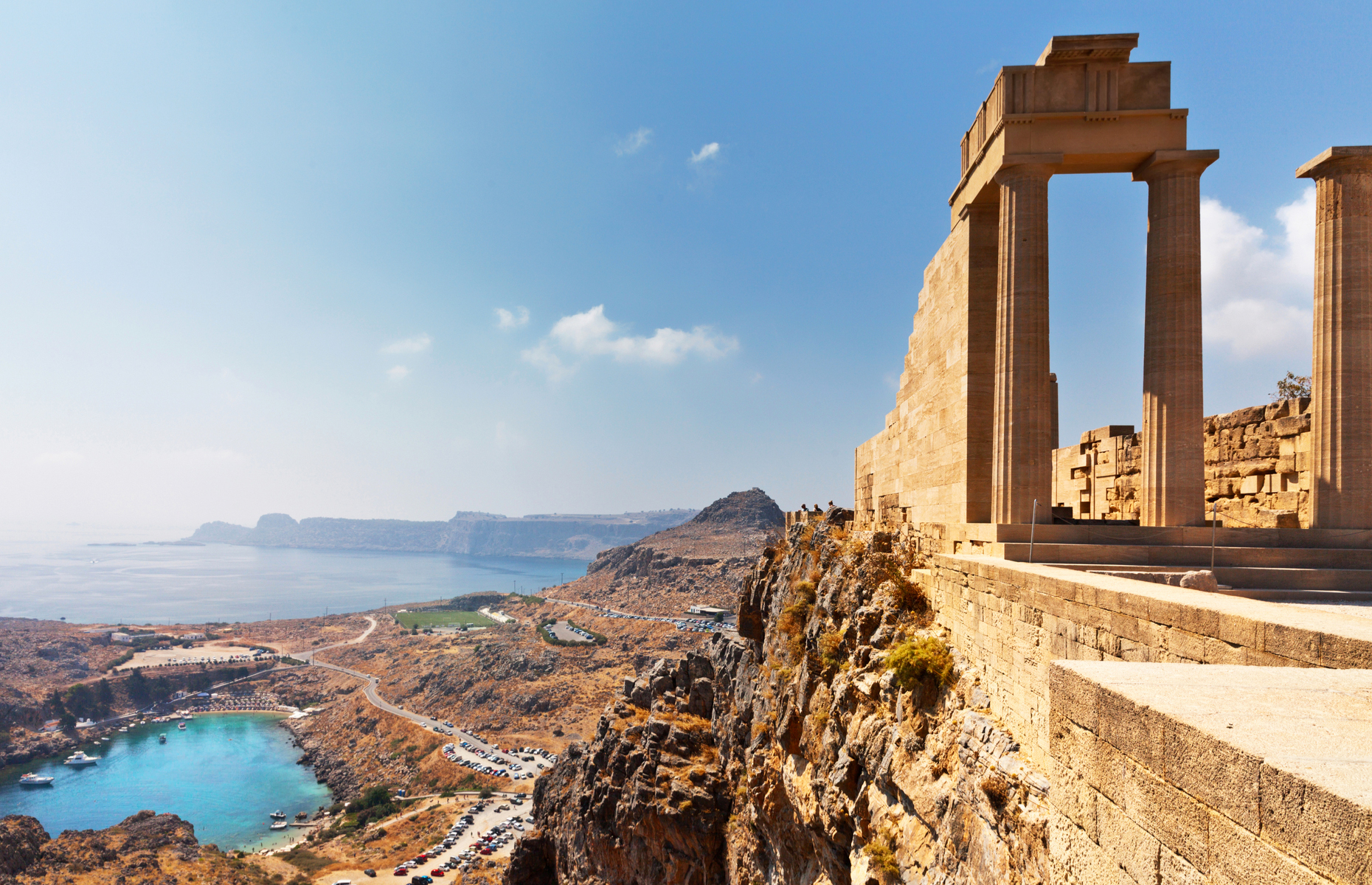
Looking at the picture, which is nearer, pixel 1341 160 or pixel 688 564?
pixel 1341 160

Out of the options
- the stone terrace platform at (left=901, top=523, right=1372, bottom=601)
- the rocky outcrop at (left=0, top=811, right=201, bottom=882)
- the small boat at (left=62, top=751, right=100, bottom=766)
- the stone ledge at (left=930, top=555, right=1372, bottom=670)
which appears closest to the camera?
the stone ledge at (left=930, top=555, right=1372, bottom=670)

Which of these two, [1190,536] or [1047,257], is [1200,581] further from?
[1047,257]

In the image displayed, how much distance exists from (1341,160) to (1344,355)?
354cm

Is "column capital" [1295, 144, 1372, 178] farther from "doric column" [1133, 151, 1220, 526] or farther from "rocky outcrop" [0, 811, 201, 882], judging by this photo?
"rocky outcrop" [0, 811, 201, 882]

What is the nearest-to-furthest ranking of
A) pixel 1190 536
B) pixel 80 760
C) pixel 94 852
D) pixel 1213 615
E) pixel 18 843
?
pixel 1213 615 → pixel 1190 536 → pixel 18 843 → pixel 94 852 → pixel 80 760

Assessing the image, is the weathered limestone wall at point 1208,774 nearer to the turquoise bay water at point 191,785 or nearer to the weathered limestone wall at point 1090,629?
the weathered limestone wall at point 1090,629

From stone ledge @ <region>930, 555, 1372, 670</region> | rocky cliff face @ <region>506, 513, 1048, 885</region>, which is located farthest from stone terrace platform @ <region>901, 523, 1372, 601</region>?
rocky cliff face @ <region>506, 513, 1048, 885</region>

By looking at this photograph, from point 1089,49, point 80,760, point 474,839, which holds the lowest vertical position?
Result: point 80,760

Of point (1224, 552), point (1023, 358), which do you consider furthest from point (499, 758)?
point (1224, 552)

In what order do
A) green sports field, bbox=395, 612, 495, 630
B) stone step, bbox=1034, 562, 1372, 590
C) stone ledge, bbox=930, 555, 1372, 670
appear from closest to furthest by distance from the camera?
stone ledge, bbox=930, 555, 1372, 670 → stone step, bbox=1034, 562, 1372, 590 → green sports field, bbox=395, 612, 495, 630

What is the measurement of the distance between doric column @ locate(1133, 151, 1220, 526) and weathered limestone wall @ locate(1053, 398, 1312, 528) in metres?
0.79

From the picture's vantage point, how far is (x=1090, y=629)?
23.9 ft

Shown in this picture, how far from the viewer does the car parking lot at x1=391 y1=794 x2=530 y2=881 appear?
51656 millimetres

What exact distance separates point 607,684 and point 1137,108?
300 ft
